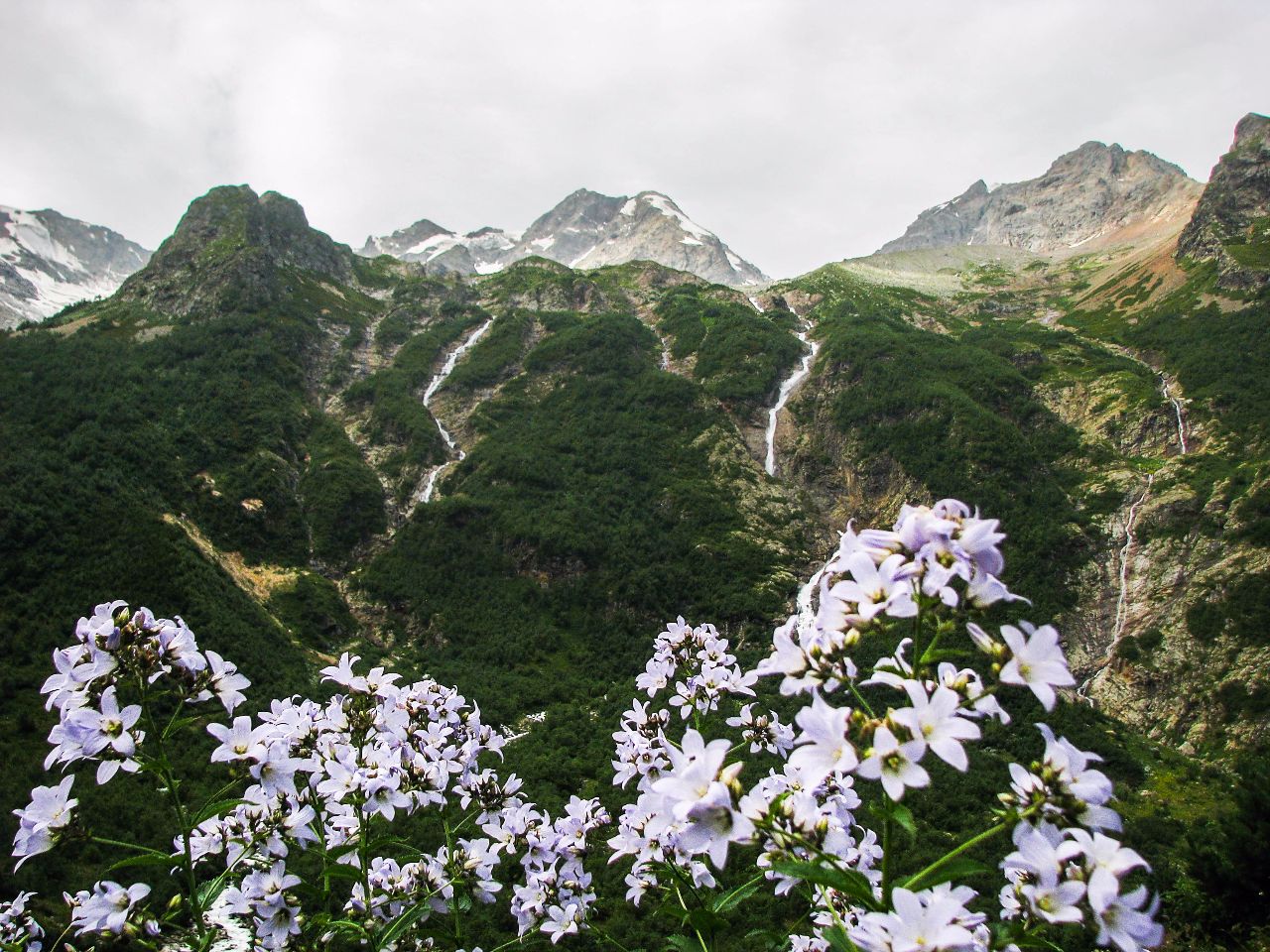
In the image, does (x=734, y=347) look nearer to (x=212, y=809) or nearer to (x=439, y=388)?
(x=439, y=388)

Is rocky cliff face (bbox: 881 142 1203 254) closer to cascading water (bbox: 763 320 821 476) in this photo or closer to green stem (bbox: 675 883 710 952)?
cascading water (bbox: 763 320 821 476)

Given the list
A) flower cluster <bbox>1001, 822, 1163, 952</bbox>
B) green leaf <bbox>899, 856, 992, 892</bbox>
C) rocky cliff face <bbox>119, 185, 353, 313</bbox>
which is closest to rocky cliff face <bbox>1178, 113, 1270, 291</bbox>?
flower cluster <bbox>1001, 822, 1163, 952</bbox>

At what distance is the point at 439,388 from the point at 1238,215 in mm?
97608

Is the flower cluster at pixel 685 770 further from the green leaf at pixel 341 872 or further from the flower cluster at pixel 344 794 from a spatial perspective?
the green leaf at pixel 341 872

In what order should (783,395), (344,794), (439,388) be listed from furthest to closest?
(439,388) → (783,395) → (344,794)

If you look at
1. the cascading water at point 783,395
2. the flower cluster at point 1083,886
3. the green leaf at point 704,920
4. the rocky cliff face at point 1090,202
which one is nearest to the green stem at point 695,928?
the green leaf at point 704,920

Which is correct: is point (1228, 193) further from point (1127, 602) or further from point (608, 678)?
→ point (608, 678)

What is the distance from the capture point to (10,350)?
56.2 m

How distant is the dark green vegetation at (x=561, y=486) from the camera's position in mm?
27188

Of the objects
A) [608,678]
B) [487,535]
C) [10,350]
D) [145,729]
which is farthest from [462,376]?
[145,729]

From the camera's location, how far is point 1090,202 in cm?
16300

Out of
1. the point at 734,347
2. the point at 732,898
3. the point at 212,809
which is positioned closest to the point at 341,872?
the point at 212,809

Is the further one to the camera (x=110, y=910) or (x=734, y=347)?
(x=734, y=347)

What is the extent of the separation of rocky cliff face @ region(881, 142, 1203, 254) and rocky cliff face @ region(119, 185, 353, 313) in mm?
164429
